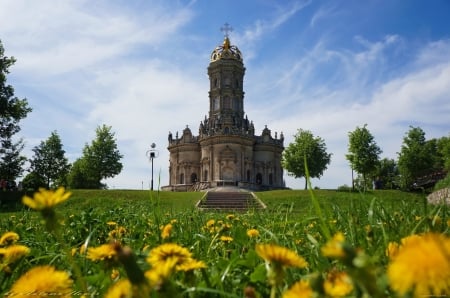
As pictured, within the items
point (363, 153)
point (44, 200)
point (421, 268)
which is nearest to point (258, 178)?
point (363, 153)

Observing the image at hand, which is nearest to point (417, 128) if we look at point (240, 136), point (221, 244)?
point (240, 136)

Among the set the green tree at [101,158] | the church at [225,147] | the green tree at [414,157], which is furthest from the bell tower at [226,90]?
the green tree at [414,157]

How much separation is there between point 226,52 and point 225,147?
16.2m

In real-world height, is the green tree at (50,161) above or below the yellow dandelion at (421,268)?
above

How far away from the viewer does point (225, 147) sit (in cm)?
5422

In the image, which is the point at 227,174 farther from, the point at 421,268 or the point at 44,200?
the point at 421,268

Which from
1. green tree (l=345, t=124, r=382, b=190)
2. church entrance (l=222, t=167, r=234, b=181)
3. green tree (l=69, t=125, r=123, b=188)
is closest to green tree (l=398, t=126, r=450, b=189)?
green tree (l=345, t=124, r=382, b=190)

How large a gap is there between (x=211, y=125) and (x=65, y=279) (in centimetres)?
5800

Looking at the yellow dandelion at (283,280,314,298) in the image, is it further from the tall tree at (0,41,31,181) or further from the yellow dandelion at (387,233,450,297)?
the tall tree at (0,41,31,181)

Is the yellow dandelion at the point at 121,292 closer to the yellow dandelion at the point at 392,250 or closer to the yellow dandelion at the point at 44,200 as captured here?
the yellow dandelion at the point at 44,200

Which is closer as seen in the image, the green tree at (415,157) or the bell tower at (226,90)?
the green tree at (415,157)

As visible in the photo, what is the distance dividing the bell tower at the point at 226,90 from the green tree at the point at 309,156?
1037 centimetres

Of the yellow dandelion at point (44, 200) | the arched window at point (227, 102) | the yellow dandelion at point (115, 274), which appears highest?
the arched window at point (227, 102)

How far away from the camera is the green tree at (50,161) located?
45.9 metres
